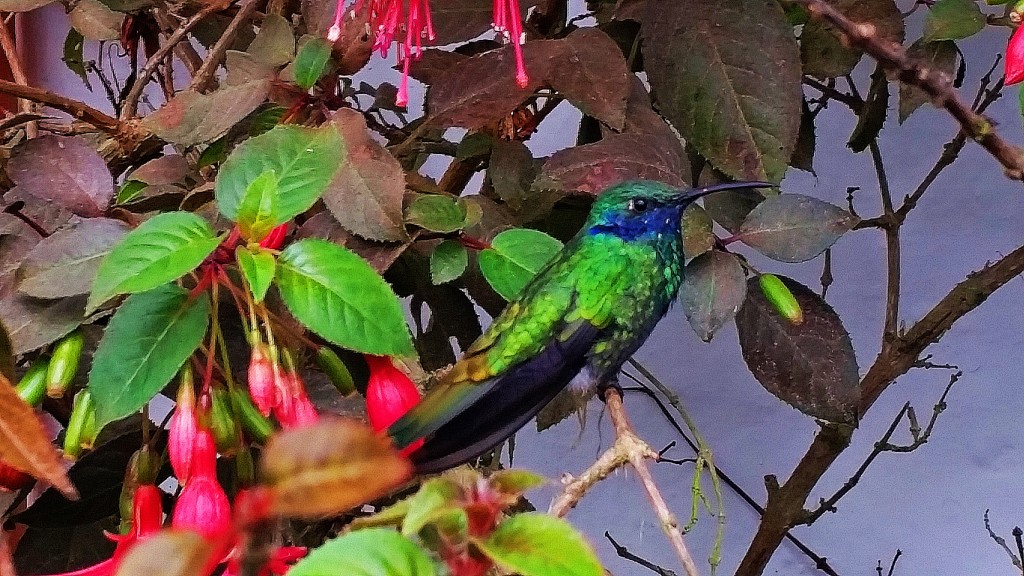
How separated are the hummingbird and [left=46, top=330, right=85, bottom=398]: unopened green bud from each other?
11 centimetres

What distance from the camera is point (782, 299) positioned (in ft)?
0.99

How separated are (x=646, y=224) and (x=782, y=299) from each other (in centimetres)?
6

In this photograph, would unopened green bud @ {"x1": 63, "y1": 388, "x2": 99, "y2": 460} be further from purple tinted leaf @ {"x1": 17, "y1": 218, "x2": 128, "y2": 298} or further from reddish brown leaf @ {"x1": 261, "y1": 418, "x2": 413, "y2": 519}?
reddish brown leaf @ {"x1": 261, "y1": 418, "x2": 413, "y2": 519}

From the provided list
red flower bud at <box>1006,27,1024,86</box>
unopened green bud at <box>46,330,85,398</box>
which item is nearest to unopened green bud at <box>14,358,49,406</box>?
unopened green bud at <box>46,330,85,398</box>

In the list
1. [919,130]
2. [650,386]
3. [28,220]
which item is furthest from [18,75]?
[919,130]

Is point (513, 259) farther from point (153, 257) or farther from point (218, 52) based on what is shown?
point (218, 52)

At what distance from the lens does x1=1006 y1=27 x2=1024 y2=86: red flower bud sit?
0.76ft

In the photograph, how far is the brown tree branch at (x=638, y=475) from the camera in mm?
180

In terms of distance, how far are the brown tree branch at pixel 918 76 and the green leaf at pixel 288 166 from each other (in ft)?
0.46

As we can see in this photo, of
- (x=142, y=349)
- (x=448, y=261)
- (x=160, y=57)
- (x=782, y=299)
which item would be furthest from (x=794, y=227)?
(x=160, y=57)

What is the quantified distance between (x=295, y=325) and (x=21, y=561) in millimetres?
175

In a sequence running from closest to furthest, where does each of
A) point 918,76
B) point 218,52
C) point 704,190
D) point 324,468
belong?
point 324,468 < point 918,76 < point 704,190 < point 218,52

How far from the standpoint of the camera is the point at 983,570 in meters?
0.66

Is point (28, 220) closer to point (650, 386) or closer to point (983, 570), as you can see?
point (650, 386)
